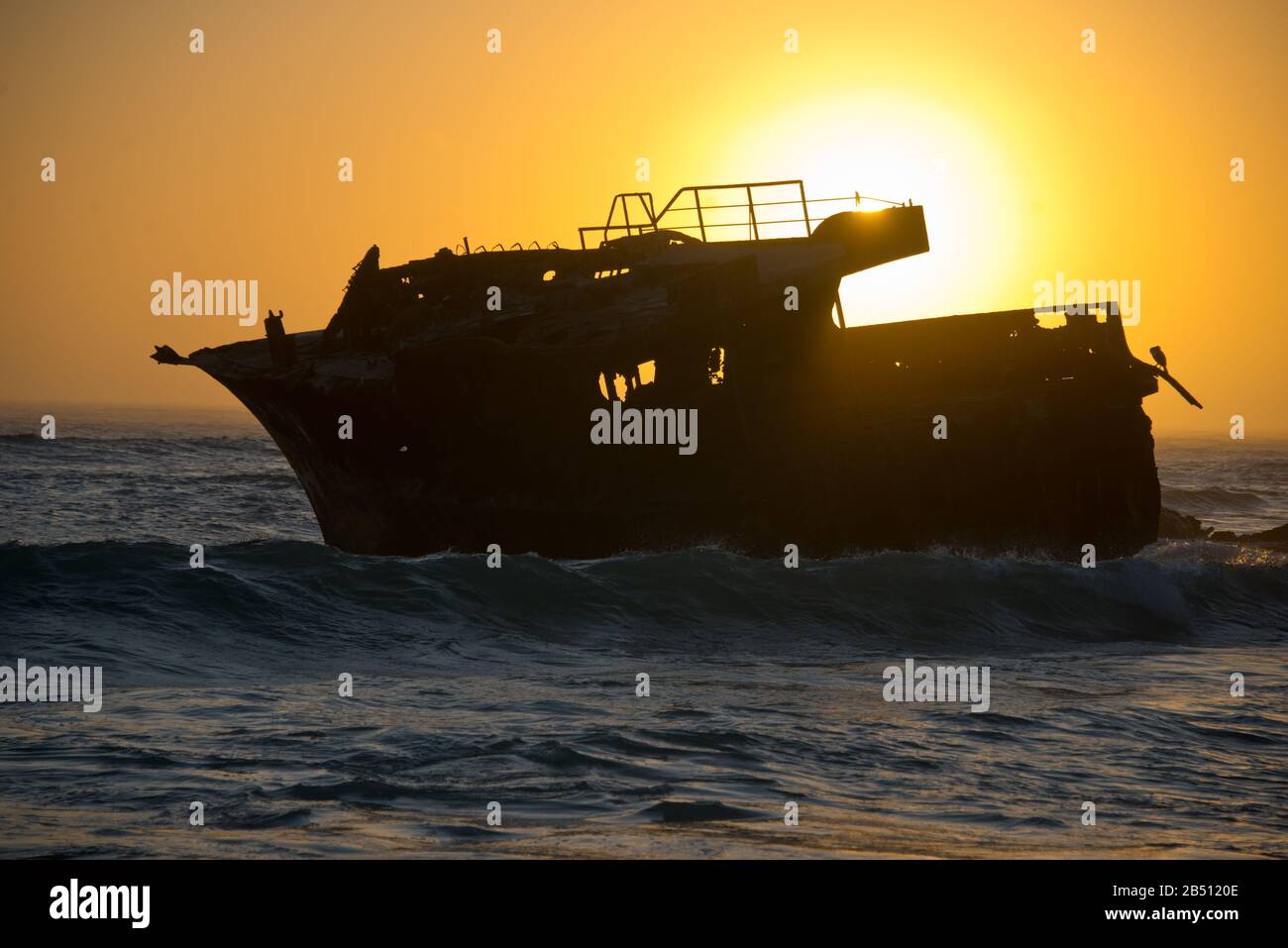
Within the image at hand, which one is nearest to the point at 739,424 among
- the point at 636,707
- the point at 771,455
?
the point at 771,455

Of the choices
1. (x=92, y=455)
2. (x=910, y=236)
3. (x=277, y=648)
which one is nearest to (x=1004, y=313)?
(x=910, y=236)

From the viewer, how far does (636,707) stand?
34.4 ft

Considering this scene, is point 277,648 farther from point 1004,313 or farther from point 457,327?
point 1004,313

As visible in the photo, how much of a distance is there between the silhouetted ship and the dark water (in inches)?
35.6

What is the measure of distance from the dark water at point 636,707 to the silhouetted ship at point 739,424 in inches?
35.6

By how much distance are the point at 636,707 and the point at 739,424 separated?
798 cm

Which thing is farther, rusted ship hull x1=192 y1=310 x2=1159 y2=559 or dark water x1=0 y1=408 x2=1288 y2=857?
rusted ship hull x1=192 y1=310 x2=1159 y2=559

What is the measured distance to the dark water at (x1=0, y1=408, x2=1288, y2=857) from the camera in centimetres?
719

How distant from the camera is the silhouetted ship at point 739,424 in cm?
1805

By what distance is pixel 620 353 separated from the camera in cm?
1758

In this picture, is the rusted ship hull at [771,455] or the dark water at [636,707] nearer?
the dark water at [636,707]

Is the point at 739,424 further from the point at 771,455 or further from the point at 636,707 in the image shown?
the point at 636,707

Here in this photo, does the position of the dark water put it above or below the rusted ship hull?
below

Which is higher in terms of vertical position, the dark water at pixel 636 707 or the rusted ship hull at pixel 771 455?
the rusted ship hull at pixel 771 455
